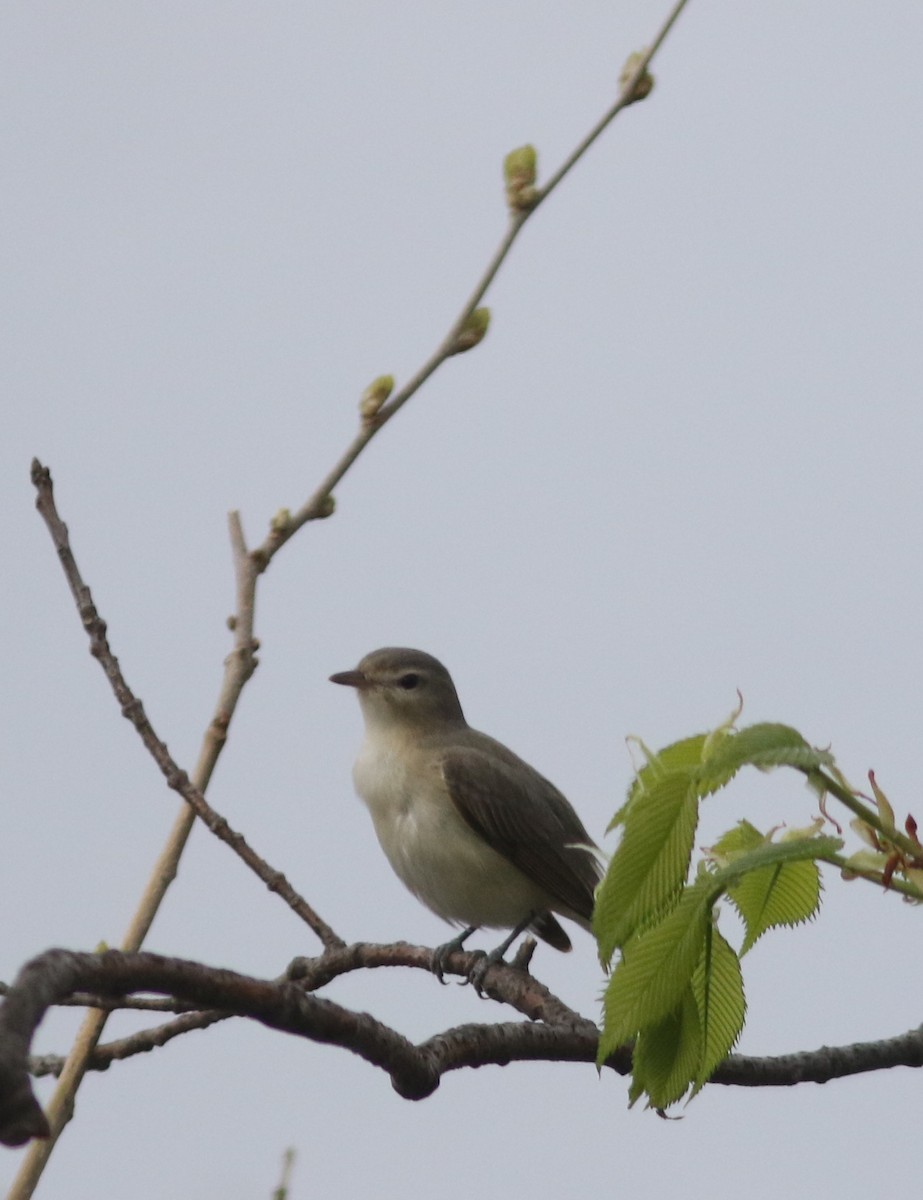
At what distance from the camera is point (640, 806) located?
2.00 metres

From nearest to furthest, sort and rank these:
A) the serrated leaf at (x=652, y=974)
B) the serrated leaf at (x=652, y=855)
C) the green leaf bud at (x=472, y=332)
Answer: the serrated leaf at (x=652, y=855) → the serrated leaf at (x=652, y=974) → the green leaf bud at (x=472, y=332)

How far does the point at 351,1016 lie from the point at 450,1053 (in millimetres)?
546

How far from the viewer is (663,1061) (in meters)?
2.26

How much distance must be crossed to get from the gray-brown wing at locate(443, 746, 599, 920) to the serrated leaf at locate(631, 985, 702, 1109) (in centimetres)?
399

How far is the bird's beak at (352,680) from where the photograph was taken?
7.10m

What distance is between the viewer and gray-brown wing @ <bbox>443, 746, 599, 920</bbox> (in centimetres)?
630

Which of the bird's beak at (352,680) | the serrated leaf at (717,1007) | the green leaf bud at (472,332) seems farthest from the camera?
the bird's beak at (352,680)

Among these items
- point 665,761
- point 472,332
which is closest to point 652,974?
point 665,761

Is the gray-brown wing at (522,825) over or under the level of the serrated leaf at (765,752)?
over

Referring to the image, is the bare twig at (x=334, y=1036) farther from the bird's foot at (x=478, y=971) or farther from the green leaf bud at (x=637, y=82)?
the green leaf bud at (x=637, y=82)

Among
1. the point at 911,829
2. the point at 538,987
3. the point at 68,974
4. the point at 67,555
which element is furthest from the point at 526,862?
the point at 68,974

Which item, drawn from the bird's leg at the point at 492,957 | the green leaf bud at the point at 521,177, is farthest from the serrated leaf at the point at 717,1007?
the bird's leg at the point at 492,957

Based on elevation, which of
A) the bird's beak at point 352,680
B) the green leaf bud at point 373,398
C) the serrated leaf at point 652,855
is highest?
the bird's beak at point 352,680

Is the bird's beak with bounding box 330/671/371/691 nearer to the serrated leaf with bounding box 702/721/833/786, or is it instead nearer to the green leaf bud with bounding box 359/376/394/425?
the green leaf bud with bounding box 359/376/394/425
